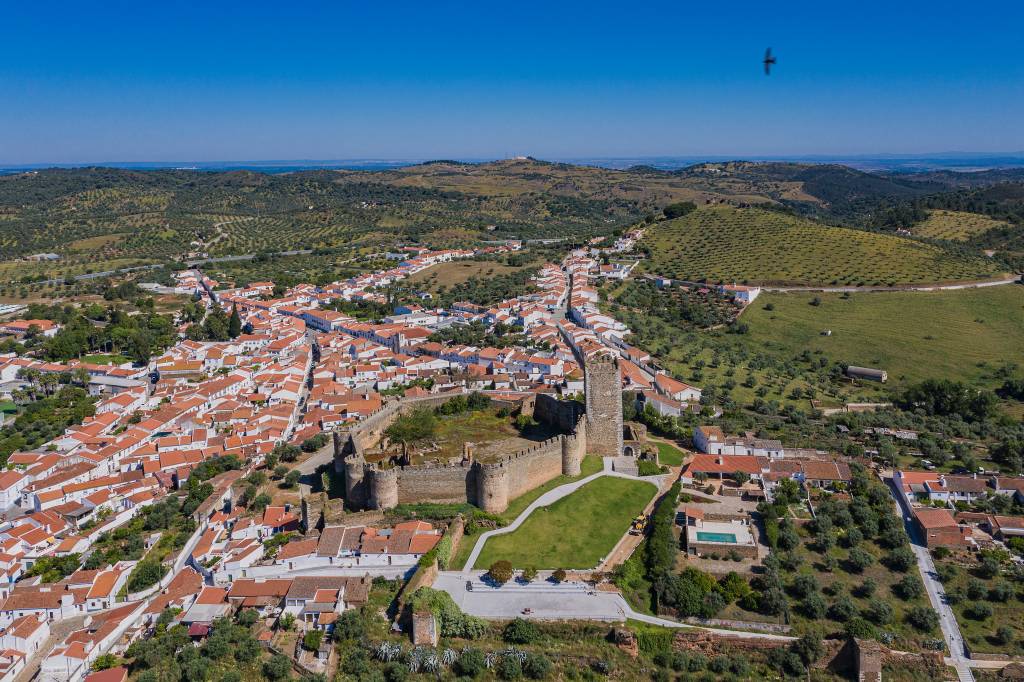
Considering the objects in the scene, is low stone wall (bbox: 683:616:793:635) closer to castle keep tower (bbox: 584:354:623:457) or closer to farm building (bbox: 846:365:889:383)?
castle keep tower (bbox: 584:354:623:457)

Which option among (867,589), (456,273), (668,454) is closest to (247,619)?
(668,454)

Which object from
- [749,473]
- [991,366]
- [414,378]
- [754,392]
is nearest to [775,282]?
[991,366]

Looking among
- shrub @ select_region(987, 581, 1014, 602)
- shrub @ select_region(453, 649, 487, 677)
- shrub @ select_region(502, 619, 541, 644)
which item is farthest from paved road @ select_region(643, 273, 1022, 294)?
shrub @ select_region(453, 649, 487, 677)

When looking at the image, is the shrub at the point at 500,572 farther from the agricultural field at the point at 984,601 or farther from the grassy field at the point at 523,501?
the agricultural field at the point at 984,601

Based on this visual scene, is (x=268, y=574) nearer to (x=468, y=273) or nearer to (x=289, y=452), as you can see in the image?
(x=289, y=452)

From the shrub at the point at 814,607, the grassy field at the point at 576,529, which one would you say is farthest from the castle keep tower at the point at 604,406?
the shrub at the point at 814,607

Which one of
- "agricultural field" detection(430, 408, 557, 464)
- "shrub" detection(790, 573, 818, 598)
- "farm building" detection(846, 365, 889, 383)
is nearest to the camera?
"shrub" detection(790, 573, 818, 598)

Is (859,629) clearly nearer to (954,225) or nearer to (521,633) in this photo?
(521,633)
